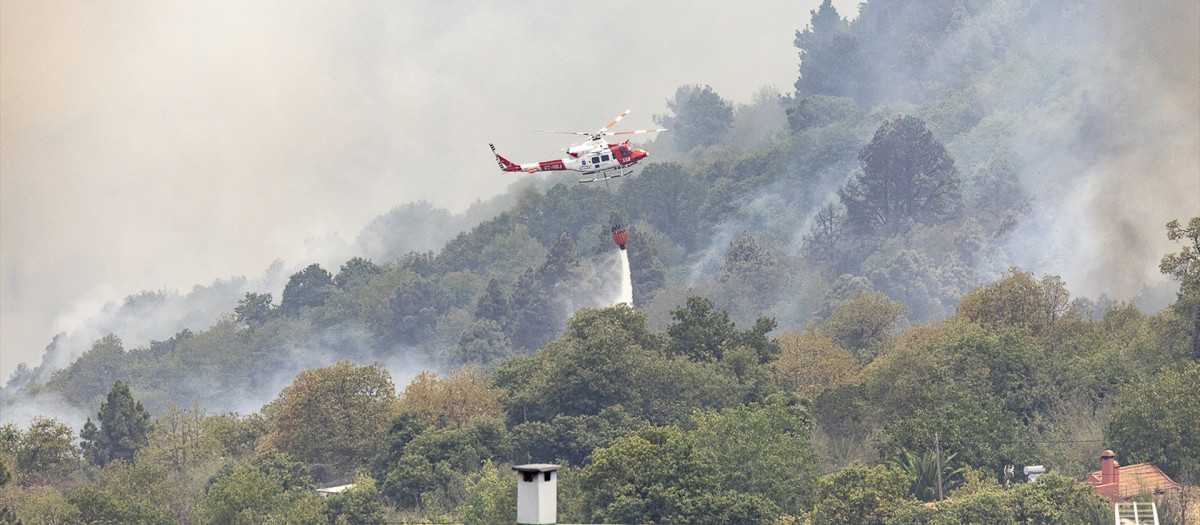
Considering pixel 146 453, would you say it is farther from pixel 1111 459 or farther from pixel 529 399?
pixel 1111 459

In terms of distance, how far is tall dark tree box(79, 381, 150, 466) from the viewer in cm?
13462

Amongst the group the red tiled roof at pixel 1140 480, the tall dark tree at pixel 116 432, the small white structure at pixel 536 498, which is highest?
the tall dark tree at pixel 116 432

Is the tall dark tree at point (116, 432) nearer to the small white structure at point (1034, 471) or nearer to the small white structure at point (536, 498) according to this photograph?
the small white structure at point (1034, 471)

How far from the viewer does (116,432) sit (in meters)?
137

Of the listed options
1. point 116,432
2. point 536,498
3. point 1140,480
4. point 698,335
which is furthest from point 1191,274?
point 116,432

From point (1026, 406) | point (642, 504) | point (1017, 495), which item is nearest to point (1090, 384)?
point (1026, 406)

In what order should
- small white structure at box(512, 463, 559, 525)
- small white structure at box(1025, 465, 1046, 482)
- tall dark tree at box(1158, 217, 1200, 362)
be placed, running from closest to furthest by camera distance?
1. small white structure at box(512, 463, 559, 525)
2. small white structure at box(1025, 465, 1046, 482)
3. tall dark tree at box(1158, 217, 1200, 362)

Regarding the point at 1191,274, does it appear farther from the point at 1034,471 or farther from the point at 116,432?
the point at 116,432

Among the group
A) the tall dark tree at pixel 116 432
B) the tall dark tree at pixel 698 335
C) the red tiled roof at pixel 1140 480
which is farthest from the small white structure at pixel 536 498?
the tall dark tree at pixel 116 432

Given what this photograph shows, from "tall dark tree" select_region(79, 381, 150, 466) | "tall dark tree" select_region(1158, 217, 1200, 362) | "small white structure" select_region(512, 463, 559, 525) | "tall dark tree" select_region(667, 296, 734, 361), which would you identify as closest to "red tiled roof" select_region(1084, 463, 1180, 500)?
"tall dark tree" select_region(1158, 217, 1200, 362)

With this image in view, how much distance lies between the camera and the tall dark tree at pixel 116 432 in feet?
442

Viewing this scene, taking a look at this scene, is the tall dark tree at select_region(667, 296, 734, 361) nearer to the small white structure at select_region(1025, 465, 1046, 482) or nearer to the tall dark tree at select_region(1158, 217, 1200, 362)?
the tall dark tree at select_region(1158, 217, 1200, 362)

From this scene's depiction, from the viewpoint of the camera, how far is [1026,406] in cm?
10388

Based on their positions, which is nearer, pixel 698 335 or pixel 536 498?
pixel 536 498
